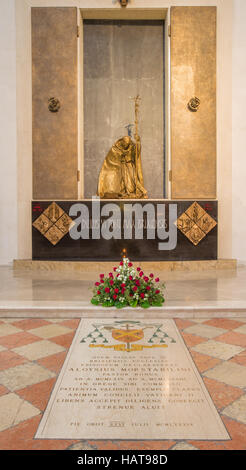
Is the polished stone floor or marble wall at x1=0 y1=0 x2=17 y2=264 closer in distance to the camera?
the polished stone floor

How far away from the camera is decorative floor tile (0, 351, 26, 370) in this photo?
2.86 meters

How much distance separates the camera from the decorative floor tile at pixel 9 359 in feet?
9.37

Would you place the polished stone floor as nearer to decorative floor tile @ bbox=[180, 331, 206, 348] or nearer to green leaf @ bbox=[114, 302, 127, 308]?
green leaf @ bbox=[114, 302, 127, 308]

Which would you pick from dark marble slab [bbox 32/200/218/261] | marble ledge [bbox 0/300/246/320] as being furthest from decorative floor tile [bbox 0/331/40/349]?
dark marble slab [bbox 32/200/218/261]

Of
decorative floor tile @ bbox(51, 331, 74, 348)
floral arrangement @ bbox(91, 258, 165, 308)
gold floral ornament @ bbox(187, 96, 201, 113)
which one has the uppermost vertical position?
gold floral ornament @ bbox(187, 96, 201, 113)

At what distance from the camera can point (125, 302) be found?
4.27 meters

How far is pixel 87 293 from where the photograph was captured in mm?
5145

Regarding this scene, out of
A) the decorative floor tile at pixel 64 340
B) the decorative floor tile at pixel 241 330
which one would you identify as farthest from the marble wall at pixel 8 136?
the decorative floor tile at pixel 241 330

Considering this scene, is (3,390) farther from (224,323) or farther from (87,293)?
(87,293)

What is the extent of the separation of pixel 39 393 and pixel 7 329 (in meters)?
1.48

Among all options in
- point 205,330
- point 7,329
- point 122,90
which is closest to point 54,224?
point 122,90

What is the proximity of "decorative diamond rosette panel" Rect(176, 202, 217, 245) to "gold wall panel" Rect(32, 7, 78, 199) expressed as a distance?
7.77ft

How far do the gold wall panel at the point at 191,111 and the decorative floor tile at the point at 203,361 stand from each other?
552 cm
